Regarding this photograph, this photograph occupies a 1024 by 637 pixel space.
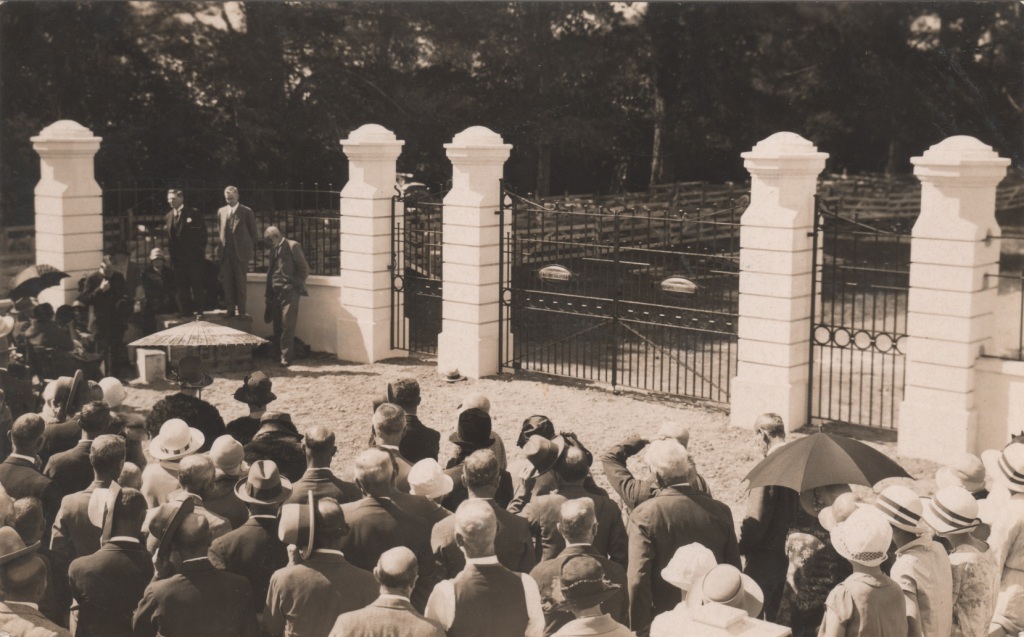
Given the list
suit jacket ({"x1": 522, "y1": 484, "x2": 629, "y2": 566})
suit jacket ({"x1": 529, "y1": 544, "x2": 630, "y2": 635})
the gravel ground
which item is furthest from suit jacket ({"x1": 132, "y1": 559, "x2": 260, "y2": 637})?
the gravel ground

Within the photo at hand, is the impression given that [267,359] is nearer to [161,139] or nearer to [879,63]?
[161,139]

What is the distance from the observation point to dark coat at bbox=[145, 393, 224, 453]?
8.47 metres

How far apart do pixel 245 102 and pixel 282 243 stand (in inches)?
484

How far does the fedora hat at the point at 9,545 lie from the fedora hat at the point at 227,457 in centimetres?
118

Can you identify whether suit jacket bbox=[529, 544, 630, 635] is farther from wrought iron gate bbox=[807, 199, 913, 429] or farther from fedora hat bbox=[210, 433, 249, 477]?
wrought iron gate bbox=[807, 199, 913, 429]

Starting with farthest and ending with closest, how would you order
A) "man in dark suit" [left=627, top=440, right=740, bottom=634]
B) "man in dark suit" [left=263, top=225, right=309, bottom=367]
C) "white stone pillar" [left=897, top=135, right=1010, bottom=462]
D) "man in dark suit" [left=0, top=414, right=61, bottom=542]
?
1. "man in dark suit" [left=263, top=225, right=309, bottom=367]
2. "white stone pillar" [left=897, top=135, right=1010, bottom=462]
3. "man in dark suit" [left=0, top=414, right=61, bottom=542]
4. "man in dark suit" [left=627, top=440, right=740, bottom=634]

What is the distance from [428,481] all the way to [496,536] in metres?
0.70

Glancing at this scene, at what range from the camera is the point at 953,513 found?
19.0 feet

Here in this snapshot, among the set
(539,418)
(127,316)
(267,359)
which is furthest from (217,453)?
(267,359)

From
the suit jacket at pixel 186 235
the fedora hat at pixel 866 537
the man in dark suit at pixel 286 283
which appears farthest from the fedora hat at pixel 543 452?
the suit jacket at pixel 186 235

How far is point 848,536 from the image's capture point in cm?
516

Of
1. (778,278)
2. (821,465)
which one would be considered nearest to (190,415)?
(821,465)

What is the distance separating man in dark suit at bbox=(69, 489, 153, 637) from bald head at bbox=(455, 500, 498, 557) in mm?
1594

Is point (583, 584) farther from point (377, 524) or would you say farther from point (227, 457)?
point (227, 457)
